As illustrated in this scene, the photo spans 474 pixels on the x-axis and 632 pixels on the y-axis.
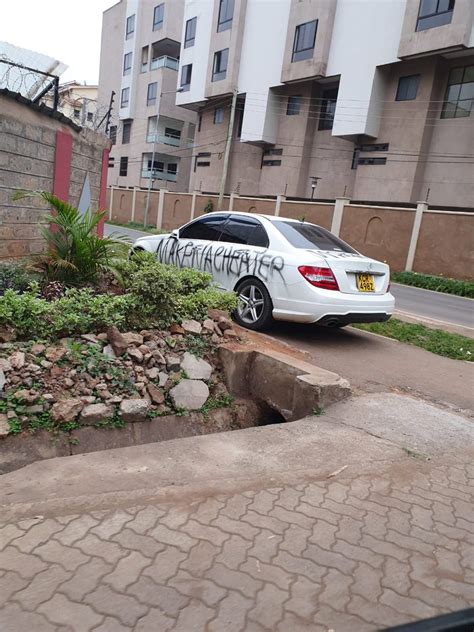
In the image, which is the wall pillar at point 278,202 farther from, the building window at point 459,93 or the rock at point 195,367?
the rock at point 195,367

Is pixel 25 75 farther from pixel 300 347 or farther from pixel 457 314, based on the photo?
pixel 457 314

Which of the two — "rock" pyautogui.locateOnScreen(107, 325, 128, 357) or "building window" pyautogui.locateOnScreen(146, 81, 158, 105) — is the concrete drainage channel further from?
"building window" pyautogui.locateOnScreen(146, 81, 158, 105)

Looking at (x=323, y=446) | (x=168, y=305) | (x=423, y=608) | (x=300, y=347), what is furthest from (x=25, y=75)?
(x=423, y=608)

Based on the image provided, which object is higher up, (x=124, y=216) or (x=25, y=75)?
(x=25, y=75)

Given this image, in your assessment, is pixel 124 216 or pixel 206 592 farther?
pixel 124 216

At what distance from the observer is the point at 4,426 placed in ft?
11.2

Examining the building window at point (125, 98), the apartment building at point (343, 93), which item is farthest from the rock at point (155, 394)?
the building window at point (125, 98)

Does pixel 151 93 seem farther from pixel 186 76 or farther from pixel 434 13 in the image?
pixel 434 13

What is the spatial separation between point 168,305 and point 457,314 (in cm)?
1071

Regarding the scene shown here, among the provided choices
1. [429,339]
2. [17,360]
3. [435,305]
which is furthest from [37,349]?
[435,305]

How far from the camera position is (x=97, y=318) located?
4441 mm

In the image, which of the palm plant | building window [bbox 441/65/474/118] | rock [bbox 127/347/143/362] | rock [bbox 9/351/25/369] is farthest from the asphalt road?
building window [bbox 441/65/474/118]

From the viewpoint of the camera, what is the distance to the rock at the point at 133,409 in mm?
3889

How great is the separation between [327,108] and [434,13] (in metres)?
8.59
